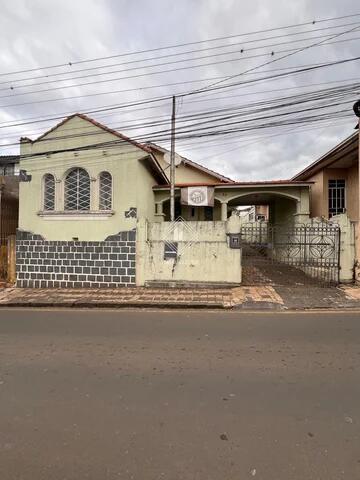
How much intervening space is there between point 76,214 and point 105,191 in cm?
119


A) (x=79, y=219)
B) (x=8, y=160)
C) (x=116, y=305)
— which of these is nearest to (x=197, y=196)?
(x=79, y=219)

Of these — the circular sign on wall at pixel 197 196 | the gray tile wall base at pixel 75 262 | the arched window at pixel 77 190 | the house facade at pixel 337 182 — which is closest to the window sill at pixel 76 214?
the arched window at pixel 77 190

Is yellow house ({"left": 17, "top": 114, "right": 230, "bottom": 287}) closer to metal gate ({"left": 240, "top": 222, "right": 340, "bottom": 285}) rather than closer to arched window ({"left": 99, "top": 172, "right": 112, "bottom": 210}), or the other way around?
arched window ({"left": 99, "top": 172, "right": 112, "bottom": 210})

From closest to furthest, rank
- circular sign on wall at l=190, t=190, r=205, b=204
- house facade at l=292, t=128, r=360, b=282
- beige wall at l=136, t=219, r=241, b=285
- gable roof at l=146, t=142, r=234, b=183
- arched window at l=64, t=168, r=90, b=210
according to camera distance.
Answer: beige wall at l=136, t=219, r=241, b=285, arched window at l=64, t=168, r=90, b=210, house facade at l=292, t=128, r=360, b=282, circular sign on wall at l=190, t=190, r=205, b=204, gable roof at l=146, t=142, r=234, b=183

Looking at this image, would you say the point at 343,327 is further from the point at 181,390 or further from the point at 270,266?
the point at 270,266

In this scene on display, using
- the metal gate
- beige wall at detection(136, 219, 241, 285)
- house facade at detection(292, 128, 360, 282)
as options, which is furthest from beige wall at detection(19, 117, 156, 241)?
house facade at detection(292, 128, 360, 282)

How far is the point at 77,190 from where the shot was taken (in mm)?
11508

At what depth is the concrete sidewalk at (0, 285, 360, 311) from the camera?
27.5 ft

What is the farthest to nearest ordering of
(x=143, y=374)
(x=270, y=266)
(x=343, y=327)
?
(x=270, y=266) < (x=343, y=327) < (x=143, y=374)

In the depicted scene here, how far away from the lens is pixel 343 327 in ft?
20.4

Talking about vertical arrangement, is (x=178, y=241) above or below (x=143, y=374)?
above

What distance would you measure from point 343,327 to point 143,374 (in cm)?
395

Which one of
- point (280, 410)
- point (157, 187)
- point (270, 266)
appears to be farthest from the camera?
point (157, 187)

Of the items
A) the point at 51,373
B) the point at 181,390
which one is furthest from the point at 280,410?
the point at 51,373
